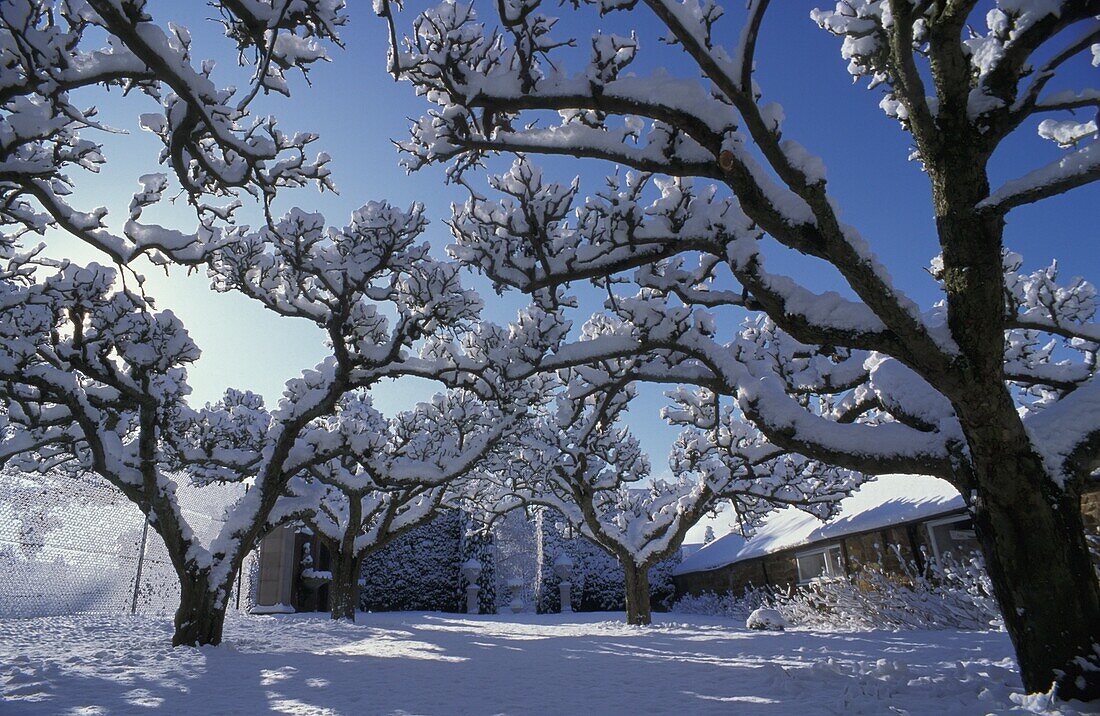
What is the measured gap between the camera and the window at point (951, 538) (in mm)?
12570

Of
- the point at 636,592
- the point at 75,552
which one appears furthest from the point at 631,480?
the point at 75,552

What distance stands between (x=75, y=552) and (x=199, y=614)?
950 cm

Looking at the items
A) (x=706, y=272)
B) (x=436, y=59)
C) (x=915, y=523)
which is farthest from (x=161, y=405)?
(x=915, y=523)

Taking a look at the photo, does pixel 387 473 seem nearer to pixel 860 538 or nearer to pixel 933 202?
pixel 933 202

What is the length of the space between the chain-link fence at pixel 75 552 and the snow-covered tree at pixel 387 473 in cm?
518

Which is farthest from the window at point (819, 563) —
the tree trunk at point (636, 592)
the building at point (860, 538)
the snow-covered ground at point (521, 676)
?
the snow-covered ground at point (521, 676)

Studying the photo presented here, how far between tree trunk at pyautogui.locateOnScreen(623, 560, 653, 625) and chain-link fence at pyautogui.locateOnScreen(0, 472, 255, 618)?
1296 centimetres

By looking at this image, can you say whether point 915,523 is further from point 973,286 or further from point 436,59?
point 436,59

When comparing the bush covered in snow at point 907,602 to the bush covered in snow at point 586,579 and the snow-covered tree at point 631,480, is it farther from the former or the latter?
the bush covered in snow at point 586,579

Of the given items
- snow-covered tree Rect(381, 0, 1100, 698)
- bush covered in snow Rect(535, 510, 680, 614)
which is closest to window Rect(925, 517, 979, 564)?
snow-covered tree Rect(381, 0, 1100, 698)

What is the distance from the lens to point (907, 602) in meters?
10.3

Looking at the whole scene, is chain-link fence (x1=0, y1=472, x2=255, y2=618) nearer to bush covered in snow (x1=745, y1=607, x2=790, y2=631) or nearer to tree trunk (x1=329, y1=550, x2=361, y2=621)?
tree trunk (x1=329, y1=550, x2=361, y2=621)

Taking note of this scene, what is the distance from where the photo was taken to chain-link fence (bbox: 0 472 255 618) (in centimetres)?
1344

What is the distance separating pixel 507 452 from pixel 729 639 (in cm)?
657
